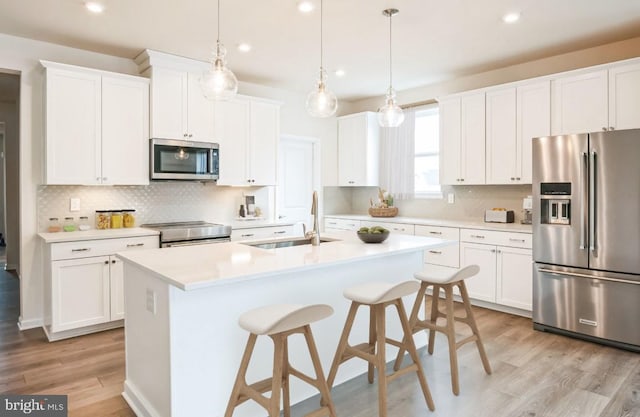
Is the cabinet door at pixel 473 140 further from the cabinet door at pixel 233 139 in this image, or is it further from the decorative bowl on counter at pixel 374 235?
the cabinet door at pixel 233 139

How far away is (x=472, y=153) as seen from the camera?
486 centimetres

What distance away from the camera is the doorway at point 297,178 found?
591 centimetres

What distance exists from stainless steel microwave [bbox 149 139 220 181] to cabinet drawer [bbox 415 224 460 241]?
248 cm

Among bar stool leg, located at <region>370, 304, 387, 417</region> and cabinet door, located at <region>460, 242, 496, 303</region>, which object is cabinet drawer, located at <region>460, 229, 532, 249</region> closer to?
cabinet door, located at <region>460, 242, 496, 303</region>

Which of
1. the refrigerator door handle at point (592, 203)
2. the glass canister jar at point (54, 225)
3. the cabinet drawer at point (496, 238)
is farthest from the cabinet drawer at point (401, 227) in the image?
the glass canister jar at point (54, 225)

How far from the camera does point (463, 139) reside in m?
4.93

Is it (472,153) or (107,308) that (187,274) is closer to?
(107,308)

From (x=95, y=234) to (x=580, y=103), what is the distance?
470cm

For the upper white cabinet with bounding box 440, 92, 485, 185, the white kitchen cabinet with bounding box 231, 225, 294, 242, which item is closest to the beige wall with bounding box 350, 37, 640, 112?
the upper white cabinet with bounding box 440, 92, 485, 185

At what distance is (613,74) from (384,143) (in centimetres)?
298

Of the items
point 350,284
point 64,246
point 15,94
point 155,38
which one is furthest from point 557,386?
point 15,94

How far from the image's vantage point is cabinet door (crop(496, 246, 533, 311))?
13.5 ft

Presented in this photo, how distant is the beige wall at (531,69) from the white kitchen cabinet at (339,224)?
1857mm

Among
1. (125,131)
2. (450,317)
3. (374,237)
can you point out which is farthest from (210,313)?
(125,131)
